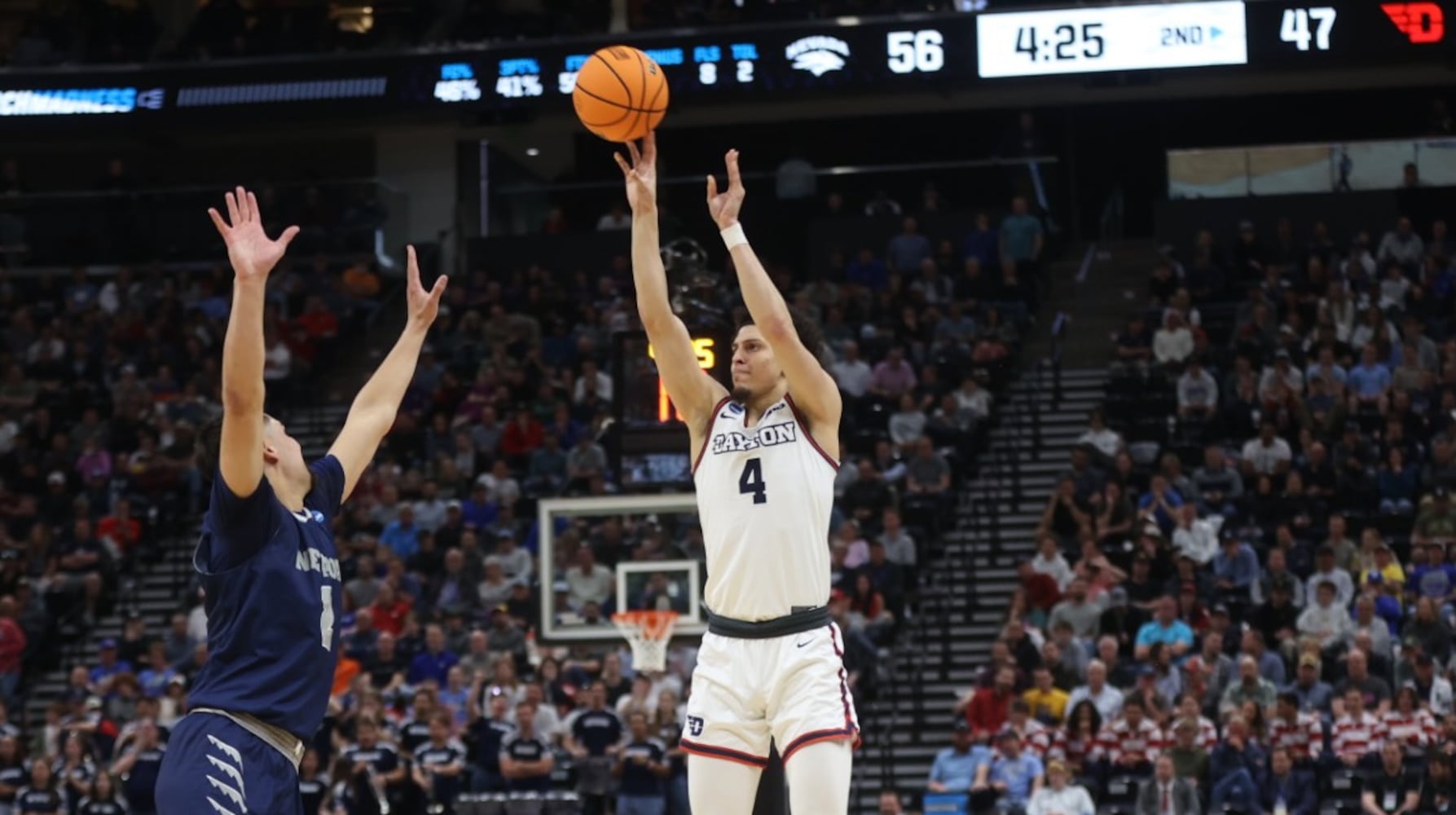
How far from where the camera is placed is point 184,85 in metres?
28.3

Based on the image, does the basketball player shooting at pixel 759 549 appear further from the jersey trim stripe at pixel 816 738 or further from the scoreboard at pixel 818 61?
the scoreboard at pixel 818 61

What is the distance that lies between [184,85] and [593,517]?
456 inches

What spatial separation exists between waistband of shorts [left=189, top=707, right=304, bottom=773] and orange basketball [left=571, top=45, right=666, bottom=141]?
3681 mm

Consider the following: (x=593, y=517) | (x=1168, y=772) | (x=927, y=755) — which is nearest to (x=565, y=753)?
(x=593, y=517)

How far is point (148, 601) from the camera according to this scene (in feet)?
84.3

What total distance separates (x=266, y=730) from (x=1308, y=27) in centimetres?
2036

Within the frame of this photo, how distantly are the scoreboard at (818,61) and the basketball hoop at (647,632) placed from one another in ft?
25.9

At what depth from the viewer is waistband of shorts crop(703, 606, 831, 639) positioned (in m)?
7.87

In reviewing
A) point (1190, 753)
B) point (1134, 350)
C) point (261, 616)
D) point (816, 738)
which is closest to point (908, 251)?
point (1134, 350)

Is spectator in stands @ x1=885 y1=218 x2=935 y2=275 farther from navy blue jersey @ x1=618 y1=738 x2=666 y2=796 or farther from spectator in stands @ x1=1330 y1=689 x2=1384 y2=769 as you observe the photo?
spectator in stands @ x1=1330 y1=689 x2=1384 y2=769

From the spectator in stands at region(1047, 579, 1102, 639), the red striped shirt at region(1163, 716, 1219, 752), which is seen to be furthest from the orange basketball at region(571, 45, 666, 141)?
the spectator in stands at region(1047, 579, 1102, 639)

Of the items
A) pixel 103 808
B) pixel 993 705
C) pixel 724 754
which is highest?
pixel 724 754

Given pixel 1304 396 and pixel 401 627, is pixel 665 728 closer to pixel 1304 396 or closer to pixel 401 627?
pixel 401 627

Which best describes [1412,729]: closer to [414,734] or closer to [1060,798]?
[1060,798]
